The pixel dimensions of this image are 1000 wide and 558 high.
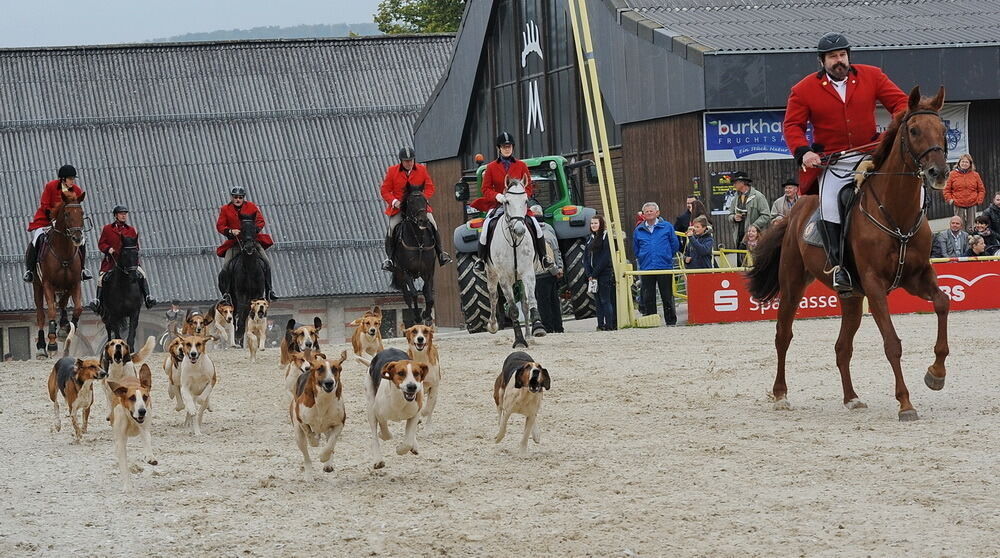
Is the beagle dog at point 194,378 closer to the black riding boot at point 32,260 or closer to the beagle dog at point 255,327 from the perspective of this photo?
the beagle dog at point 255,327

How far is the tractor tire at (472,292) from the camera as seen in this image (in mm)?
24906

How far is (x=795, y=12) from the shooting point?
105ft

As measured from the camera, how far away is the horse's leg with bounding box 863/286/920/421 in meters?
11.4

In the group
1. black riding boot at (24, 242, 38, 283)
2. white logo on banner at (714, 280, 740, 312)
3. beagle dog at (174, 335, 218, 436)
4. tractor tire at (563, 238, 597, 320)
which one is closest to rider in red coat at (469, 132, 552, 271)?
white logo on banner at (714, 280, 740, 312)

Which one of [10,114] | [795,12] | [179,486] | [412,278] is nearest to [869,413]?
[179,486]

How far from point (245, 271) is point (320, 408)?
46.1 feet

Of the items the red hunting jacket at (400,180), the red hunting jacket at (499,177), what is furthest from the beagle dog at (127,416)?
the red hunting jacket at (400,180)

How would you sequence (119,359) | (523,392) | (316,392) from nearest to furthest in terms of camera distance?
(316,392)
(523,392)
(119,359)

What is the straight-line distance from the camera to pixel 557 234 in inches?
1012

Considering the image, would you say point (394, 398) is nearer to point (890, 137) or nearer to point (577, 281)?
point (890, 137)

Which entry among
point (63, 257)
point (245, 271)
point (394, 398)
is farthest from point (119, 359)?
point (245, 271)

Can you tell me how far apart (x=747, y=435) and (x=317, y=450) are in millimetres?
3259

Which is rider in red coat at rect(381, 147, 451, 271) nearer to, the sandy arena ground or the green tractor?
the green tractor

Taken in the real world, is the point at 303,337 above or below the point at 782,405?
above
